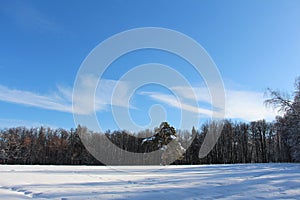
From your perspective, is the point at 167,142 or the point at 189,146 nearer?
the point at 167,142

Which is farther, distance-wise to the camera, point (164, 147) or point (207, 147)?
point (207, 147)

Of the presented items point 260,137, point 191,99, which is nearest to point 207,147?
point 260,137

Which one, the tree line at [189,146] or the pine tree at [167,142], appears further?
the tree line at [189,146]

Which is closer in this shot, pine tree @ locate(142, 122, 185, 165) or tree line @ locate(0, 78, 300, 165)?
pine tree @ locate(142, 122, 185, 165)

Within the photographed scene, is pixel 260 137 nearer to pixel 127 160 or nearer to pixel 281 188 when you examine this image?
pixel 127 160

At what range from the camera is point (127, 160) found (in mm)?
44156

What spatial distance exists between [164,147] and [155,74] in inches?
688

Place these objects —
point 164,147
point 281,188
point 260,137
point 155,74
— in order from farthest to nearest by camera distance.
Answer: point 260,137 < point 164,147 < point 155,74 < point 281,188

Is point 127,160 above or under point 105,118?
under

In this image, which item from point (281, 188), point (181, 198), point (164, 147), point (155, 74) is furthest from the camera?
point (164, 147)

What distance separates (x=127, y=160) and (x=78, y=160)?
11.3 m

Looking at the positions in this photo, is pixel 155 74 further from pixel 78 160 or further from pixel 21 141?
pixel 21 141

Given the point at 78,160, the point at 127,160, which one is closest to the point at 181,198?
the point at 127,160

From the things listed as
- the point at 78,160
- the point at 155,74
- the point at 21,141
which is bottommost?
the point at 78,160
